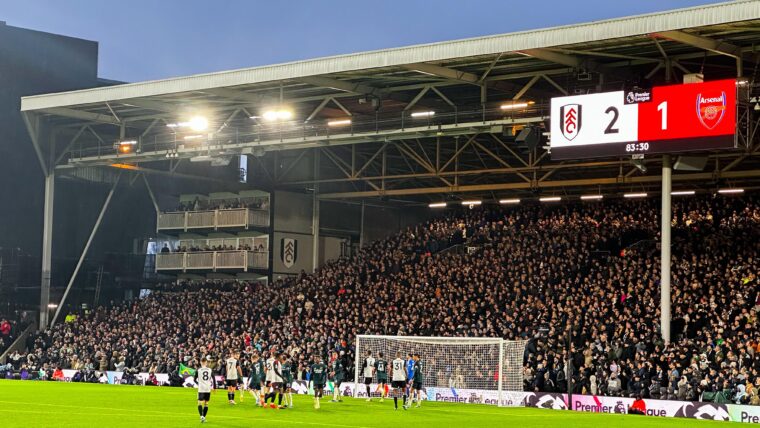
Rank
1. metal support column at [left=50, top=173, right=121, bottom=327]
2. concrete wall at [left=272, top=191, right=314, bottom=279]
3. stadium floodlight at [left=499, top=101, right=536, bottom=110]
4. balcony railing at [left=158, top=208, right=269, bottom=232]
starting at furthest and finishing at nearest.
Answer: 1. concrete wall at [left=272, top=191, right=314, bottom=279]
2. balcony railing at [left=158, top=208, right=269, bottom=232]
3. metal support column at [left=50, top=173, right=121, bottom=327]
4. stadium floodlight at [left=499, top=101, right=536, bottom=110]

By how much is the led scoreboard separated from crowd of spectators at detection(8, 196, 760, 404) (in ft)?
20.7

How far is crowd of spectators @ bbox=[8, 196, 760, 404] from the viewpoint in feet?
119

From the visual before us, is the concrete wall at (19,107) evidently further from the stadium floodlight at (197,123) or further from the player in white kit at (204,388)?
the player in white kit at (204,388)

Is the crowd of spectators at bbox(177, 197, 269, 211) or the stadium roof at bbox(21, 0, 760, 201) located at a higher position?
the stadium roof at bbox(21, 0, 760, 201)

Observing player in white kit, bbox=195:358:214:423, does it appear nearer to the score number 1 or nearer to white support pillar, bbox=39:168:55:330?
the score number 1

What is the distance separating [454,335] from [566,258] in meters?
7.24

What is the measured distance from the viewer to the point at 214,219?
5956cm

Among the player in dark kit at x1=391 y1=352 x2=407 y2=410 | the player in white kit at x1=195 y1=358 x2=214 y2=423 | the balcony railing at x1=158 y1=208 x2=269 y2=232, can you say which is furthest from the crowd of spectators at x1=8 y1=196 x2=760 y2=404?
the player in white kit at x1=195 y1=358 x2=214 y2=423

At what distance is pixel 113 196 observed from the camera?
61.3 m

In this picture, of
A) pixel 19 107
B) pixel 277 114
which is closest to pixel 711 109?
pixel 277 114

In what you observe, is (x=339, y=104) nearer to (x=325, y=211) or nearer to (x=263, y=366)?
(x=263, y=366)

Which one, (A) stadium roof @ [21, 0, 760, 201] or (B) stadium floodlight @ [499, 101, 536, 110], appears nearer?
(A) stadium roof @ [21, 0, 760, 201]

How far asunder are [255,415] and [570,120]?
1450cm

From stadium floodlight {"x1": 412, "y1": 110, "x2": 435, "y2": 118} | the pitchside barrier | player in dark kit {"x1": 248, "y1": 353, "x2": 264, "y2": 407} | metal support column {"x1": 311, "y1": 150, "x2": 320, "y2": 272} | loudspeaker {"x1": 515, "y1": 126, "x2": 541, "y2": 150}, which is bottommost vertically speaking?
the pitchside barrier
